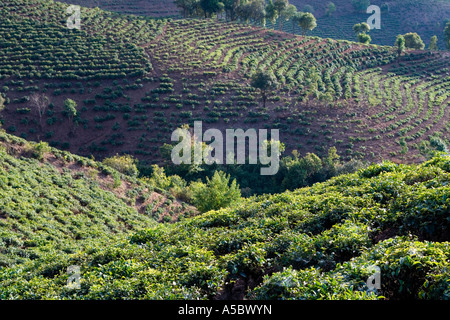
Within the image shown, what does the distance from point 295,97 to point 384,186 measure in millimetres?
35806

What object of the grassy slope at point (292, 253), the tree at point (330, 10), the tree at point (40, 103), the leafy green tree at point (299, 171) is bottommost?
the leafy green tree at point (299, 171)

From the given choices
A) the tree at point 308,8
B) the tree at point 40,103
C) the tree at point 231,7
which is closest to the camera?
the tree at point 40,103

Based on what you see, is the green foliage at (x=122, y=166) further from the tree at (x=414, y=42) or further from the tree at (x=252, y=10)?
the tree at (x=414, y=42)

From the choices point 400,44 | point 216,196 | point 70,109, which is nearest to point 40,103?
point 70,109

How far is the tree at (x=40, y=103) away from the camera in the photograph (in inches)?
1599

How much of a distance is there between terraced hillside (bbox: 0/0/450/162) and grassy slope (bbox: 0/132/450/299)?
2644cm

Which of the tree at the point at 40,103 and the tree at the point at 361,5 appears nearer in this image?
the tree at the point at 40,103

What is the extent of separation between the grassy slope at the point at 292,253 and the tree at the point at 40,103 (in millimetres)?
28450

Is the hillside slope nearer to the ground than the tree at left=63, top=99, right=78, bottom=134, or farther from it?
nearer to the ground

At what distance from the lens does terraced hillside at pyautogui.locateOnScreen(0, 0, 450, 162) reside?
40.5m

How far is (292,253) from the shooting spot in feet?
29.8

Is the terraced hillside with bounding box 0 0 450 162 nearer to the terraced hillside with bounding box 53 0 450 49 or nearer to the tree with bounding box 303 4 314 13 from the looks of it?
the terraced hillside with bounding box 53 0 450 49

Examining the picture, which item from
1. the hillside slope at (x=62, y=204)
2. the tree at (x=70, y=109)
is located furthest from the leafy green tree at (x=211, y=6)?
the hillside slope at (x=62, y=204)

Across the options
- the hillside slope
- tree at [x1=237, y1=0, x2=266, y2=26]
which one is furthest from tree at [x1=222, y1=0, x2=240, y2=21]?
the hillside slope
